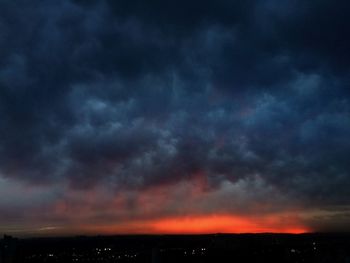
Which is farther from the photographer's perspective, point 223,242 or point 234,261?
point 223,242

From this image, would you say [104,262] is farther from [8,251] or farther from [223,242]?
[8,251]

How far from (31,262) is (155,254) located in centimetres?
9227

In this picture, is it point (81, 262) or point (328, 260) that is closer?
point (328, 260)

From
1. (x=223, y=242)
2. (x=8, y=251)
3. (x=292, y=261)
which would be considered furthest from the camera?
(x=223, y=242)

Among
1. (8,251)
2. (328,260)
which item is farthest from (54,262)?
(8,251)

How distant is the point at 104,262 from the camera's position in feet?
369

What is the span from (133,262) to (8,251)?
3496 inches

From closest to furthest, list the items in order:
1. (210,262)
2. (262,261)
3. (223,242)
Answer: (262,261), (210,262), (223,242)

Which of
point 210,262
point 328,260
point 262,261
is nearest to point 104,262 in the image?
point 210,262

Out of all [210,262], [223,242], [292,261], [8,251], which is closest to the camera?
[8,251]

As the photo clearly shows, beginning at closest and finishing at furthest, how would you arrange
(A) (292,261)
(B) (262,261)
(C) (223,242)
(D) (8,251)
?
1. (D) (8,251)
2. (A) (292,261)
3. (B) (262,261)
4. (C) (223,242)

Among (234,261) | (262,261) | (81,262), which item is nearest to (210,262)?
(234,261)

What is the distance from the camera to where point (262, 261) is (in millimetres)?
101188

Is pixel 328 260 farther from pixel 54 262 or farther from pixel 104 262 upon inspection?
pixel 54 262
